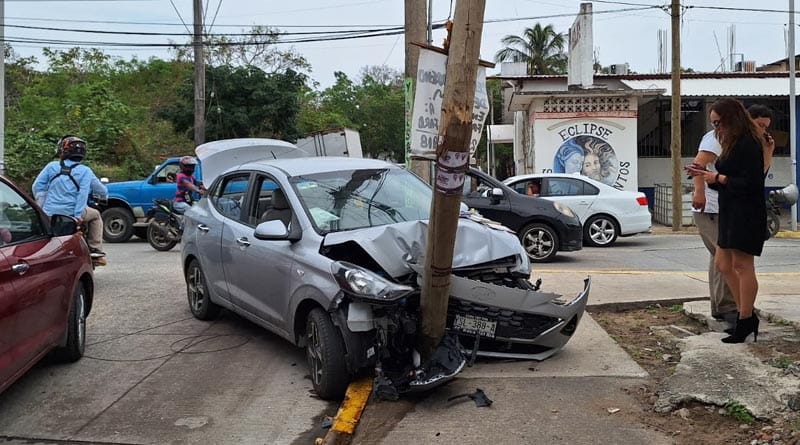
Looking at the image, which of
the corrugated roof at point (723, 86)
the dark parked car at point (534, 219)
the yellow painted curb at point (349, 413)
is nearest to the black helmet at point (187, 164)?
the dark parked car at point (534, 219)

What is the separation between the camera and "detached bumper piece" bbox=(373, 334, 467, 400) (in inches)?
181

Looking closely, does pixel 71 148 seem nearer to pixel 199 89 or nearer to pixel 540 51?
pixel 199 89

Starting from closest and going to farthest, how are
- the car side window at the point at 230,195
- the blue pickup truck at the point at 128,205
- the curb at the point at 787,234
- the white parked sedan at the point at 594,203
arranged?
the car side window at the point at 230,195 < the white parked sedan at the point at 594,203 < the blue pickup truck at the point at 128,205 < the curb at the point at 787,234

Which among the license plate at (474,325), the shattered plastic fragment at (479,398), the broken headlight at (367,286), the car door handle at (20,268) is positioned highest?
the car door handle at (20,268)

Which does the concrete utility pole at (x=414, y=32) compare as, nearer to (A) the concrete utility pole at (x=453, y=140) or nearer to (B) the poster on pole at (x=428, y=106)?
(B) the poster on pole at (x=428, y=106)

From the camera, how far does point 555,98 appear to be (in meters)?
21.3

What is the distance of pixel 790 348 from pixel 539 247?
6321 millimetres

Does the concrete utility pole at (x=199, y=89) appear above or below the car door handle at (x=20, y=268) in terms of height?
above

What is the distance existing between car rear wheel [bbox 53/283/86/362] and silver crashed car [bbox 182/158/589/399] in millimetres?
1202

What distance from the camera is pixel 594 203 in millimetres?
13734

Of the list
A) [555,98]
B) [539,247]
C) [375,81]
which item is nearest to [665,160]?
[555,98]

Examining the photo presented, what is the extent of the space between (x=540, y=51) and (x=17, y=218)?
140 feet

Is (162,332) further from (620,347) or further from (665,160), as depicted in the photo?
(665,160)

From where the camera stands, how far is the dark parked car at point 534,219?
1127cm
